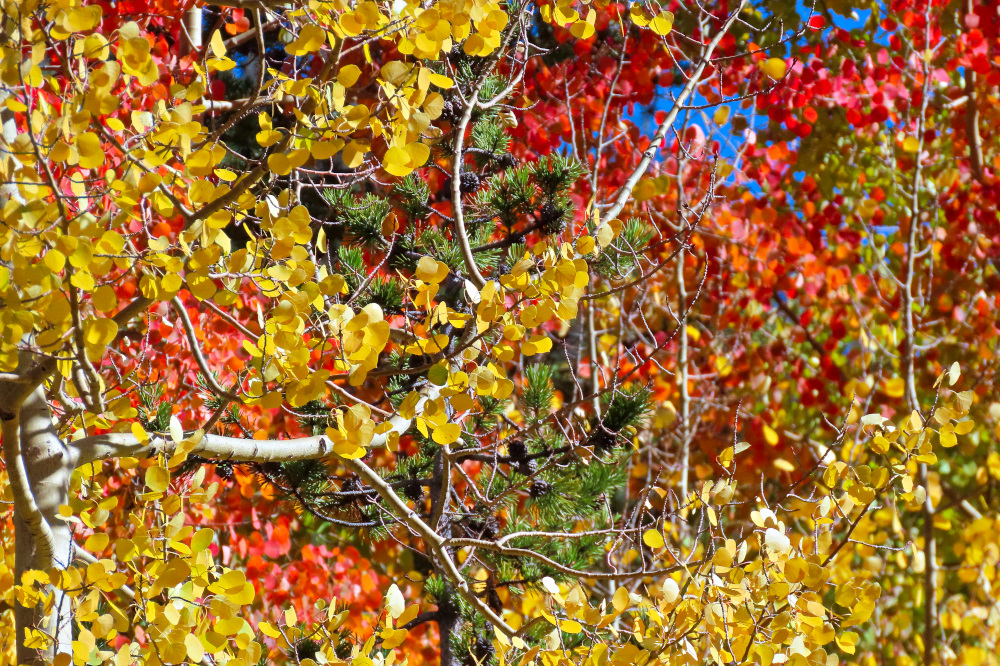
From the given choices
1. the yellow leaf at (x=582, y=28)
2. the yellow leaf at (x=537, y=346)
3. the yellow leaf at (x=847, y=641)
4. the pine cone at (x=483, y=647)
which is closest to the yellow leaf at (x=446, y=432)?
the yellow leaf at (x=537, y=346)

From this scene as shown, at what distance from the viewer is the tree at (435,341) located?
150cm

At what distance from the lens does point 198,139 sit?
167 centimetres

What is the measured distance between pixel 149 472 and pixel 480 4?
1.07 meters

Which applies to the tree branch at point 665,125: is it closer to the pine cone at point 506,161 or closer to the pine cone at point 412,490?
the pine cone at point 506,161

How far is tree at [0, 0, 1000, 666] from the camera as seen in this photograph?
1500 mm

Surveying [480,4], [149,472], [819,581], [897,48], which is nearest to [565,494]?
[819,581]

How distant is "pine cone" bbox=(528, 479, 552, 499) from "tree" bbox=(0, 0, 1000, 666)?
0.06 meters

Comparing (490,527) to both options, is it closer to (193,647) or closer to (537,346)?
(537,346)

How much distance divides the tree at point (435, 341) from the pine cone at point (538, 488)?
57 mm

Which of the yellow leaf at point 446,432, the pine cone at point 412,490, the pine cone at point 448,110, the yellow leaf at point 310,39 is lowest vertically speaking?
the pine cone at point 412,490

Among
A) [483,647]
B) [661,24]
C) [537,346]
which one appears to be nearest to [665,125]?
[661,24]

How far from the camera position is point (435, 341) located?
1741mm

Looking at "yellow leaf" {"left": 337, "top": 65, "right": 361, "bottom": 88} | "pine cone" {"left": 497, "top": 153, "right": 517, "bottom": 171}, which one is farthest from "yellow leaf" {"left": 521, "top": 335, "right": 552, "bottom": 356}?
"pine cone" {"left": 497, "top": 153, "right": 517, "bottom": 171}

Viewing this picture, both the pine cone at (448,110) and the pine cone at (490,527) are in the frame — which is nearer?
the pine cone at (448,110)
